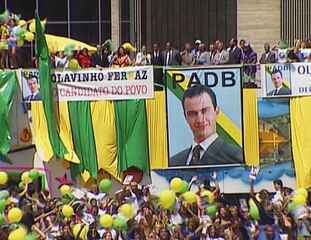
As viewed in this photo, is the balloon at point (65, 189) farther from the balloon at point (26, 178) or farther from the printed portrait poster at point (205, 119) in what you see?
the printed portrait poster at point (205, 119)

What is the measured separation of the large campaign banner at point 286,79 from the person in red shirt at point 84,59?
11.9ft

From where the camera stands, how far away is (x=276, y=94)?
76.1 feet

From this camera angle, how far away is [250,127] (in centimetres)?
2336

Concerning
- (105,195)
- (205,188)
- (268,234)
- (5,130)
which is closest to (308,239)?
(268,234)

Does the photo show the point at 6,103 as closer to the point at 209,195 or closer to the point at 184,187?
the point at 184,187

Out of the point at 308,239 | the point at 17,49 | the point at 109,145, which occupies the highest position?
the point at 17,49

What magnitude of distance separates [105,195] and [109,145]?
1103mm

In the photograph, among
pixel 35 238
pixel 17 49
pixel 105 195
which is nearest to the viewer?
pixel 35 238

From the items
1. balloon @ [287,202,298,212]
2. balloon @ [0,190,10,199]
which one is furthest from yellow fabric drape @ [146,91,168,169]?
balloon @ [0,190,10,199]

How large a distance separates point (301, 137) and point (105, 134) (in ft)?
12.7

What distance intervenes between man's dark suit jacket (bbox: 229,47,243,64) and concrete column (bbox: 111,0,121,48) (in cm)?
1145

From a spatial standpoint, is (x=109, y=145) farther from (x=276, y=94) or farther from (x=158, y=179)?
(x=276, y=94)

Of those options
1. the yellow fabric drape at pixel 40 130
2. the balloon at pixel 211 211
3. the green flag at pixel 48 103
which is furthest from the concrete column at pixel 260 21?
the balloon at pixel 211 211

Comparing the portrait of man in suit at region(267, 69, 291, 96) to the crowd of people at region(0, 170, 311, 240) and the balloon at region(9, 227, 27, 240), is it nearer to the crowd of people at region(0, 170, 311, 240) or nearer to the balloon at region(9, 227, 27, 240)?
the crowd of people at region(0, 170, 311, 240)
